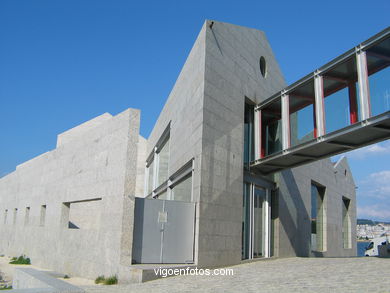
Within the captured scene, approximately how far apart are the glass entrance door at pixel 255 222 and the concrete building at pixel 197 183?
4 centimetres

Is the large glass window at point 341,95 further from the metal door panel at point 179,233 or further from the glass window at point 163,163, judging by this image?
the glass window at point 163,163

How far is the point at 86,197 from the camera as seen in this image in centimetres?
1470

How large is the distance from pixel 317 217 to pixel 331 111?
609 inches

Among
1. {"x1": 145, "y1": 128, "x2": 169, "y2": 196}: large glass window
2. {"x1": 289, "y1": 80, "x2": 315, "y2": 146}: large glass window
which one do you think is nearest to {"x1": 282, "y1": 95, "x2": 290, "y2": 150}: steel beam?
{"x1": 289, "y1": 80, "x2": 315, "y2": 146}: large glass window

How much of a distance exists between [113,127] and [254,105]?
645 centimetres

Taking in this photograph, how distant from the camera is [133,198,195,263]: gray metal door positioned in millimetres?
12281

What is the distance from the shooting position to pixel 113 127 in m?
13.5

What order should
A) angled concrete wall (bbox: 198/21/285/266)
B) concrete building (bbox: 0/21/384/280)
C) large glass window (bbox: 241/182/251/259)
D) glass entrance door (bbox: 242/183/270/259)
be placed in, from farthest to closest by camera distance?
glass entrance door (bbox: 242/183/270/259), large glass window (bbox: 241/182/251/259), angled concrete wall (bbox: 198/21/285/266), concrete building (bbox: 0/21/384/280)

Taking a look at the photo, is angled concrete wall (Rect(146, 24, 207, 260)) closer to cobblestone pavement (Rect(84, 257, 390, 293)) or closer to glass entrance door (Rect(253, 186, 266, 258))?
cobblestone pavement (Rect(84, 257, 390, 293))

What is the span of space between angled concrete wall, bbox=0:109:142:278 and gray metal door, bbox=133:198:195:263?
0.68 m

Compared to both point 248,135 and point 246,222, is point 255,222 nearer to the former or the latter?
point 246,222

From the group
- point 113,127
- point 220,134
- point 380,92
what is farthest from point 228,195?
point 380,92

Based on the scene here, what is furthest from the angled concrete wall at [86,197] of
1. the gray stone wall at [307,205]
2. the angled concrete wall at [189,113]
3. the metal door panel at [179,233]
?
the gray stone wall at [307,205]

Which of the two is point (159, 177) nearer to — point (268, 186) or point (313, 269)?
point (268, 186)
